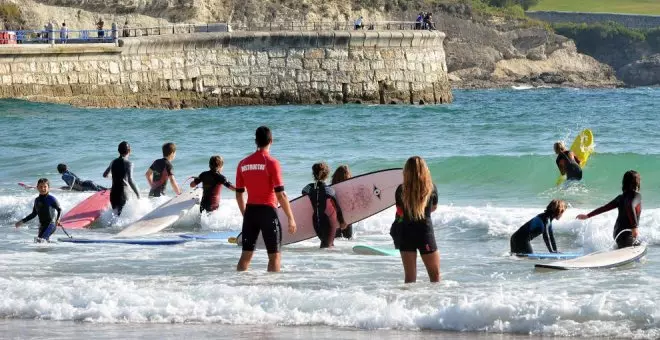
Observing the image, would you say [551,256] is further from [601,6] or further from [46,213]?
[601,6]

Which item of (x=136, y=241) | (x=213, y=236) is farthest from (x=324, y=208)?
(x=136, y=241)

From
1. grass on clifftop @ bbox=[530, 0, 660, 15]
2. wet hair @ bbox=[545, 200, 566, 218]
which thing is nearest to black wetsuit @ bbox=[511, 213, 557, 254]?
wet hair @ bbox=[545, 200, 566, 218]

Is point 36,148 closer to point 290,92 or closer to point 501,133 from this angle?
point 501,133

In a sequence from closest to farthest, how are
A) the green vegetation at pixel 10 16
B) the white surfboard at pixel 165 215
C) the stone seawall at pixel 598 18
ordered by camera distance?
the white surfboard at pixel 165 215, the green vegetation at pixel 10 16, the stone seawall at pixel 598 18

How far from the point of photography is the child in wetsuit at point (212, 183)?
1262cm

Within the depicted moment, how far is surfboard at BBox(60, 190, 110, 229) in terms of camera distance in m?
14.0

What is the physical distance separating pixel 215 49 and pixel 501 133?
18957 mm

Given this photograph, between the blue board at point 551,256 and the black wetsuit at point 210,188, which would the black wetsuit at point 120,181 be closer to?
the black wetsuit at point 210,188

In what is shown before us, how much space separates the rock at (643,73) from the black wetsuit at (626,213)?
100643 mm

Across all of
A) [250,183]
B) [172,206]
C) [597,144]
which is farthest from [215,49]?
[250,183]

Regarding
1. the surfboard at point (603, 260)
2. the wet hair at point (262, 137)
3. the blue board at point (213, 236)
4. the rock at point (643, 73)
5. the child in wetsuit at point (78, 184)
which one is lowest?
the rock at point (643, 73)

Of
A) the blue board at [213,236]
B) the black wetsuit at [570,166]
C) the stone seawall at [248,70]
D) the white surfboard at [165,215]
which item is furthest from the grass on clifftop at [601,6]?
the blue board at [213,236]

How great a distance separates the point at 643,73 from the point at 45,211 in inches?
4019

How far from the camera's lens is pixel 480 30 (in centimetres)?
9081
